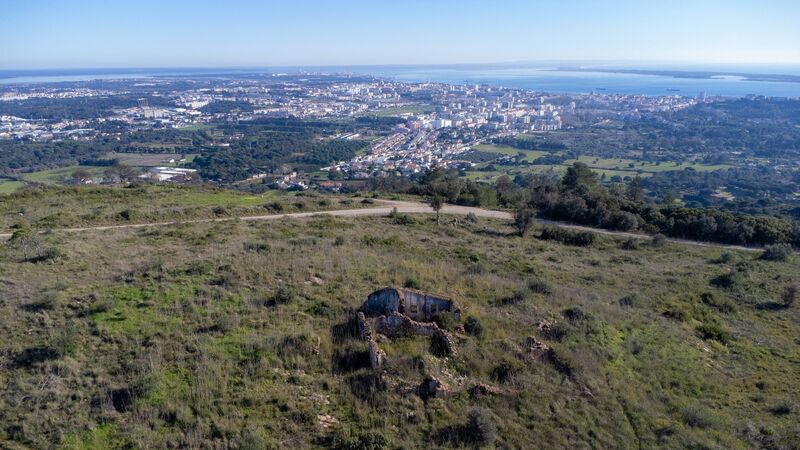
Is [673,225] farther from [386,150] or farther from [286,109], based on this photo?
[286,109]

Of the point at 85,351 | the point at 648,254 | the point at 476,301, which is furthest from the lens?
the point at 648,254

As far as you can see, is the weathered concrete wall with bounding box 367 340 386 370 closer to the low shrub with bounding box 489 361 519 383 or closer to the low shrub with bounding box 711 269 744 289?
the low shrub with bounding box 489 361 519 383

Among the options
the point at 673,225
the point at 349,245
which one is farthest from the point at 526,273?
the point at 673,225

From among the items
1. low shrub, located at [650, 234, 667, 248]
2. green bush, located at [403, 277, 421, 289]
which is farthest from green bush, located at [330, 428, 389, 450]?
low shrub, located at [650, 234, 667, 248]

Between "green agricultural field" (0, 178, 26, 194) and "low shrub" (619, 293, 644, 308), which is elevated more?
"low shrub" (619, 293, 644, 308)

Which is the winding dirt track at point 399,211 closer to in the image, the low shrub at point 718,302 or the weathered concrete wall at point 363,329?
the low shrub at point 718,302

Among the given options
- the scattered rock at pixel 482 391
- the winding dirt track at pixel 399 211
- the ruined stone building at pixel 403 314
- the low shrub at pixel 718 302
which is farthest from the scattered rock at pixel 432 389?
the winding dirt track at pixel 399 211
